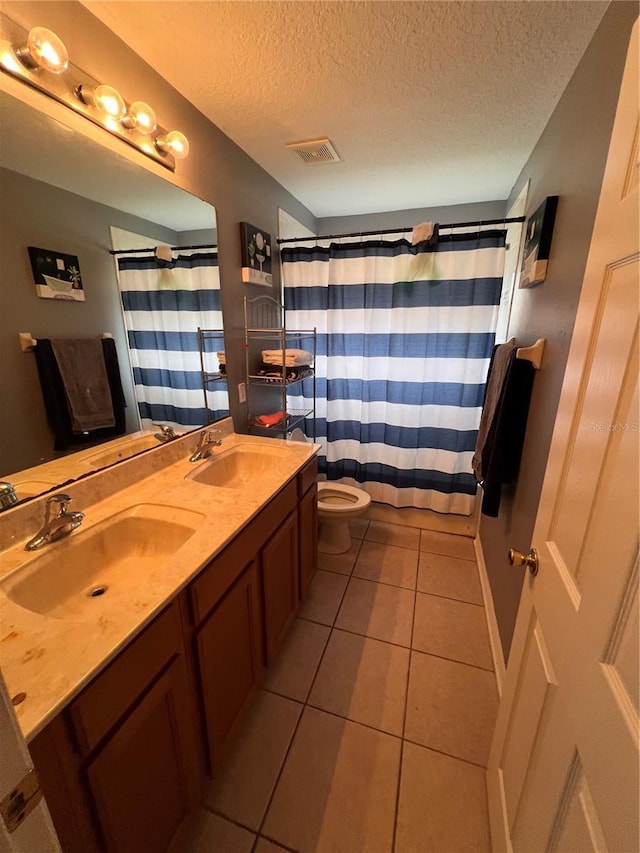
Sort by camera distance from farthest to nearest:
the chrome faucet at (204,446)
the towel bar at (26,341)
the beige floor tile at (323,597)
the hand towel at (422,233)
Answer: the hand towel at (422,233) → the beige floor tile at (323,597) → the chrome faucet at (204,446) → the towel bar at (26,341)

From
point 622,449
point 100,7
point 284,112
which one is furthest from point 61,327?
point 622,449

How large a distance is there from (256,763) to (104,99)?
231cm

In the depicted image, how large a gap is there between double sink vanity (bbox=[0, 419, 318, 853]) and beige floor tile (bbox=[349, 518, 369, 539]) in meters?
1.11

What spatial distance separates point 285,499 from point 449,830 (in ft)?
3.87

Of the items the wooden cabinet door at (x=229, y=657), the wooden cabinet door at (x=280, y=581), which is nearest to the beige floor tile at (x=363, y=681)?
the wooden cabinet door at (x=280, y=581)

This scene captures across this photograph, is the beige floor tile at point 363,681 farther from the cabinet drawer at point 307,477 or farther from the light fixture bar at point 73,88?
the light fixture bar at point 73,88

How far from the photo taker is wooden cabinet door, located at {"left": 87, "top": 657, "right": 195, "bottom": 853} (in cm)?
71

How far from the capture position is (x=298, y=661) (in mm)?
1605

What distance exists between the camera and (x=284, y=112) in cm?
149

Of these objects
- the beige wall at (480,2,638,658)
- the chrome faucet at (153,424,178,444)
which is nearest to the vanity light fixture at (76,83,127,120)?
the chrome faucet at (153,424,178,444)

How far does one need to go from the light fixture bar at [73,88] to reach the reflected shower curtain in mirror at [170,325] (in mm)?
366

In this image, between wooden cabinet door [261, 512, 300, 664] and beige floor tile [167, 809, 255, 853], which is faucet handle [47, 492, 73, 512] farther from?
beige floor tile [167, 809, 255, 853]

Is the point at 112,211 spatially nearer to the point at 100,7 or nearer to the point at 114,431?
the point at 100,7

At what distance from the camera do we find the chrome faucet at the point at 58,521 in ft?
3.19
